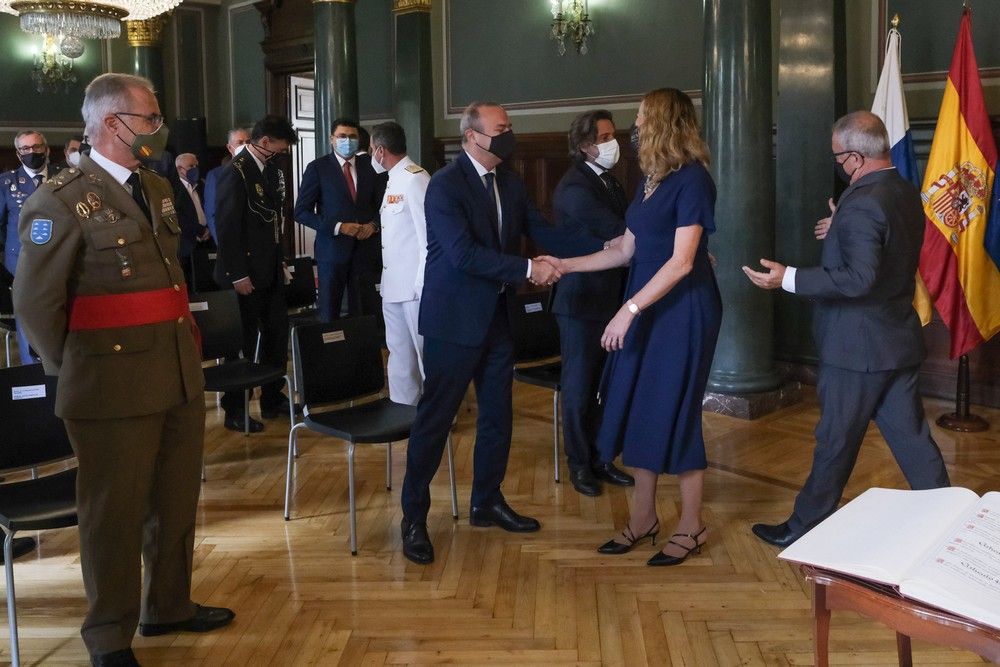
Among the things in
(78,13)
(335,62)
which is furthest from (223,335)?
(335,62)

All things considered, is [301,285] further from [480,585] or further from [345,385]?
[480,585]

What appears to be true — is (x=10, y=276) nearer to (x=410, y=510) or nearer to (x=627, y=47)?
(x=410, y=510)

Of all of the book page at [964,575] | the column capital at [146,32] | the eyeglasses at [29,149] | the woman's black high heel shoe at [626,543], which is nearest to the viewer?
the book page at [964,575]

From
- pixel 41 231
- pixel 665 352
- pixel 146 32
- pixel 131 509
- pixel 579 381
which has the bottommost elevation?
pixel 131 509

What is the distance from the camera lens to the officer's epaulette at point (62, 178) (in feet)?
8.43

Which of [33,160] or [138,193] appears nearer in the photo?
[138,193]

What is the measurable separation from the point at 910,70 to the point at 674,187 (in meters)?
3.29

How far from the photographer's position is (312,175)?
231 inches

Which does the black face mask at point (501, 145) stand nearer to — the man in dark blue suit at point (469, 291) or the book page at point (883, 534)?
the man in dark blue suit at point (469, 291)

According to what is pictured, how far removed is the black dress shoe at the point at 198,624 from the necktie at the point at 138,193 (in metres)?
1.21

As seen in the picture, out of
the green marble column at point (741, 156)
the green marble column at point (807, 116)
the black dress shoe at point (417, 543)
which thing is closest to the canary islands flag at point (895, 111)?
the green marble column at point (807, 116)

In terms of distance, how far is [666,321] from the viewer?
11.0ft

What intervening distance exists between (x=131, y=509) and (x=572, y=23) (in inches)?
230

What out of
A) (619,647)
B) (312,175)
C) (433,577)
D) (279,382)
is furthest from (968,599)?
(312,175)
